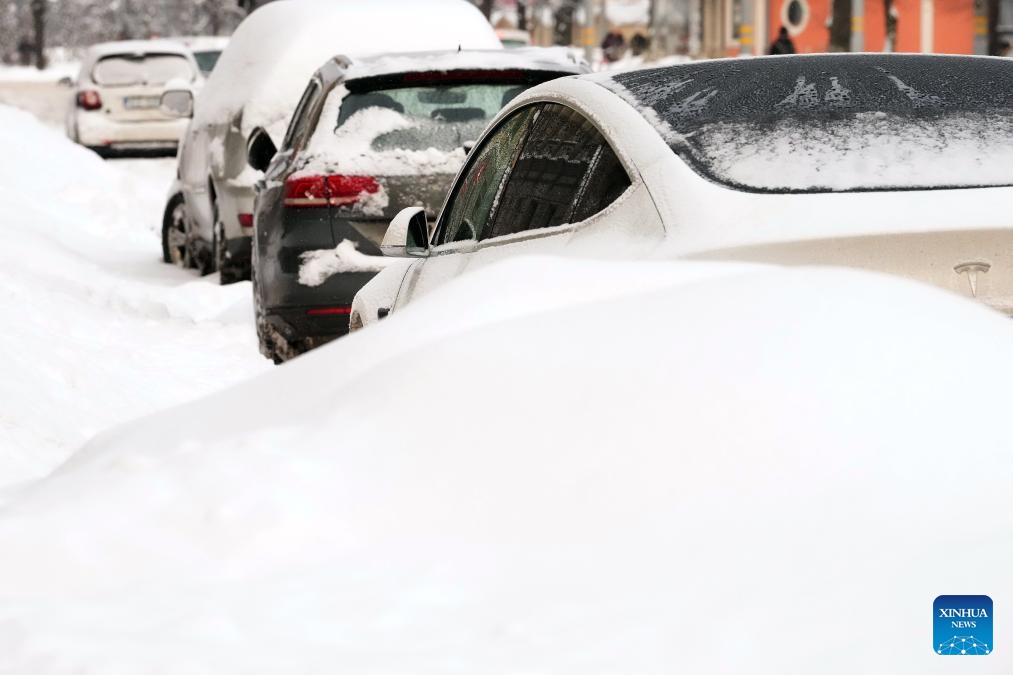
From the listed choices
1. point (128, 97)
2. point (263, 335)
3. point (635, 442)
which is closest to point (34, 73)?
point (128, 97)

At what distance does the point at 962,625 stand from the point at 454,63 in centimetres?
595

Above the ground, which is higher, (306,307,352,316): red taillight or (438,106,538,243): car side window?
(438,106,538,243): car side window

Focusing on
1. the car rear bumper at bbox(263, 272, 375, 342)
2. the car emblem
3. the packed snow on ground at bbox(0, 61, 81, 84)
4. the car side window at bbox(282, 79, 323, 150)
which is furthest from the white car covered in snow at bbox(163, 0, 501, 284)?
the packed snow on ground at bbox(0, 61, 81, 84)

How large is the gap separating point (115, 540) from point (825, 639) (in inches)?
44.8

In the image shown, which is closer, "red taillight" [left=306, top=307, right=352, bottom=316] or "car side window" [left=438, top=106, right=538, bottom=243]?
"car side window" [left=438, top=106, right=538, bottom=243]

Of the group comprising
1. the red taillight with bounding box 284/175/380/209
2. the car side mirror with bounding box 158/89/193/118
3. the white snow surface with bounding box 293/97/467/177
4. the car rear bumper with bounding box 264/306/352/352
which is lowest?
the car rear bumper with bounding box 264/306/352/352

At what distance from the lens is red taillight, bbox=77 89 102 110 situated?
24.4m

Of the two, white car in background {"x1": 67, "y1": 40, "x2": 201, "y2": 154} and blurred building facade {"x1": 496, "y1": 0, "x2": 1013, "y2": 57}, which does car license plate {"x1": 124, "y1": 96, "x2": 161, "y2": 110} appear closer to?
white car in background {"x1": 67, "y1": 40, "x2": 201, "y2": 154}

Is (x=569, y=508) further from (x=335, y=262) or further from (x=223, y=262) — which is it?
(x=223, y=262)

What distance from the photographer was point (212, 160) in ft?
38.3

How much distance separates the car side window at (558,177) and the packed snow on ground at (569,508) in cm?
112

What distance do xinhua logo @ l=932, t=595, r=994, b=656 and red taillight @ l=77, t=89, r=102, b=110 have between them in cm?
2254

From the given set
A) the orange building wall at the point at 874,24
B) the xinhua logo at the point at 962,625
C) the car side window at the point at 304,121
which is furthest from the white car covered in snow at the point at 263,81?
the orange building wall at the point at 874,24

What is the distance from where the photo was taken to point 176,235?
44.0ft
